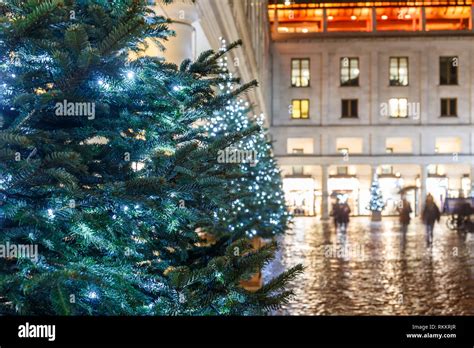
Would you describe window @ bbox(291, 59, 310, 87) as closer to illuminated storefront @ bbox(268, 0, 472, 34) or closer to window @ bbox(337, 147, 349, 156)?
illuminated storefront @ bbox(268, 0, 472, 34)

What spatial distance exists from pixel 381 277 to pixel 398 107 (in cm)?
4472

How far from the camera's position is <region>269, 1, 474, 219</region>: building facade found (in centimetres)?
5819

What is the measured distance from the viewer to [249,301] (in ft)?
12.9

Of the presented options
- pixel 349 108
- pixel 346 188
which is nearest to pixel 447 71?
pixel 349 108

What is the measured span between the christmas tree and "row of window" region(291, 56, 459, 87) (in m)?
55.2

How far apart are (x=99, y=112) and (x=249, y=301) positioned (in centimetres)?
128

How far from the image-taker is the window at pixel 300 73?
59.0 meters

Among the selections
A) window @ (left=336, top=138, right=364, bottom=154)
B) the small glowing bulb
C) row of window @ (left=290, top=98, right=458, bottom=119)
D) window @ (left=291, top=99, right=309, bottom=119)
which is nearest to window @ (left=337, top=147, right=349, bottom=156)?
window @ (left=336, top=138, right=364, bottom=154)

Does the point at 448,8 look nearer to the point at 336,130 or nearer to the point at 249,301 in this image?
the point at 336,130

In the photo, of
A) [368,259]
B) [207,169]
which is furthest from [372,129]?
[207,169]

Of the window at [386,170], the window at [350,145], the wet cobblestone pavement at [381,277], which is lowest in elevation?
the wet cobblestone pavement at [381,277]

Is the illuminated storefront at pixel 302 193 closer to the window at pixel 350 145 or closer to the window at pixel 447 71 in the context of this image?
the window at pixel 350 145

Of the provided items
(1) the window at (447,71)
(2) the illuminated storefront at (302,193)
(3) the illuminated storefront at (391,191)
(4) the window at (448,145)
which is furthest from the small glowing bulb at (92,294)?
(1) the window at (447,71)

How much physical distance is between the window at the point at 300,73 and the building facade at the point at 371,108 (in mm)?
77
